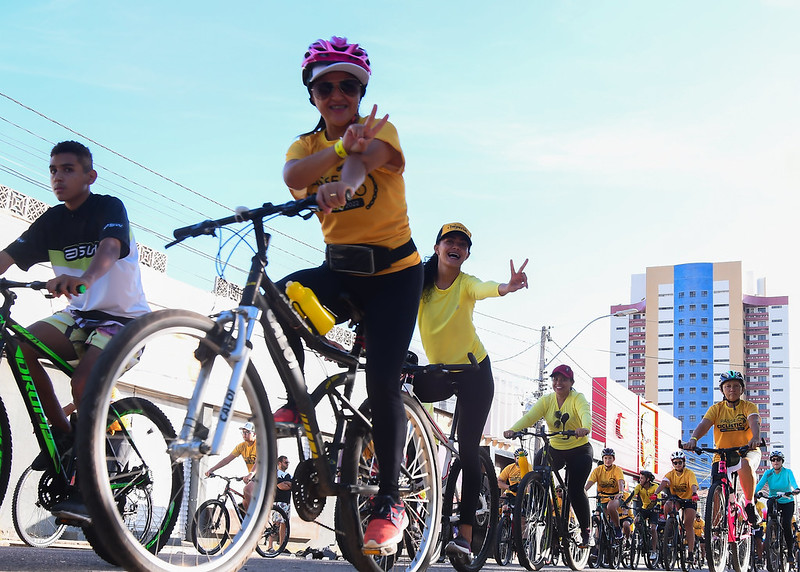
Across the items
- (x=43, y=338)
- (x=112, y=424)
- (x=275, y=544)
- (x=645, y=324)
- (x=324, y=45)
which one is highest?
(x=645, y=324)

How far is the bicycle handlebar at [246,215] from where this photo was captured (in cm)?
307

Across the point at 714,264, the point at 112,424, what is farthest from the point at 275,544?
the point at 714,264

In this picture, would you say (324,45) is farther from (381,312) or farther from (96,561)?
(96,561)

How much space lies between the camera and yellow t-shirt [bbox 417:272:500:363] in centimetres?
602

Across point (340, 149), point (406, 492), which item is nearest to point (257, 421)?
point (340, 149)

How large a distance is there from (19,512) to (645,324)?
15508 cm

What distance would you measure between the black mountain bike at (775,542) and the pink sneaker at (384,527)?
30.2 ft

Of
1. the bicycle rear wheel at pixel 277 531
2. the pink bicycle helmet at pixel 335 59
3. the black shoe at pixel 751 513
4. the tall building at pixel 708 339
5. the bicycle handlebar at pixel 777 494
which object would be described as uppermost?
the tall building at pixel 708 339

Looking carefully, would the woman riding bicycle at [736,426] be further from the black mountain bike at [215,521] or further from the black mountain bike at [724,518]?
the black mountain bike at [215,521]

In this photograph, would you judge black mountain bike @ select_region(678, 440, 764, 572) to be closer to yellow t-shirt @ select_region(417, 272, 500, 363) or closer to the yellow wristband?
yellow t-shirt @ select_region(417, 272, 500, 363)

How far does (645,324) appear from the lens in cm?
15425

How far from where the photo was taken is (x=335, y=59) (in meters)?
3.52

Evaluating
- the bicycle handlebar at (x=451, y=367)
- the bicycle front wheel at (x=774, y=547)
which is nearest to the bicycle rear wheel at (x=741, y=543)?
the bicycle front wheel at (x=774, y=547)

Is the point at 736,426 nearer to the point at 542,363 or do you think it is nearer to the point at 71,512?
the point at 71,512
